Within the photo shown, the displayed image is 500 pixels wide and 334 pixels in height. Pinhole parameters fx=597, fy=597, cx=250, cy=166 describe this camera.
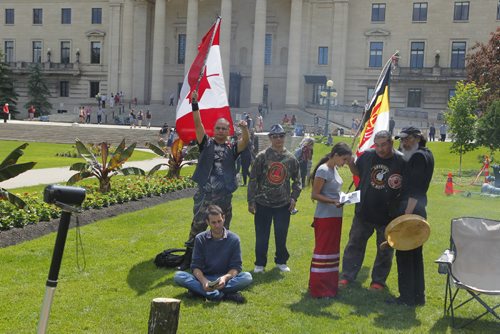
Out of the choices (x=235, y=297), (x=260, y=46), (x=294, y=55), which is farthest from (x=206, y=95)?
(x=294, y=55)

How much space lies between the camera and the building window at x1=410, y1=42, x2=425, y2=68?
194ft

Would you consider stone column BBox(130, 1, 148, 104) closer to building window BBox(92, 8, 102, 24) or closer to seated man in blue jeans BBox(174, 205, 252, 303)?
building window BBox(92, 8, 102, 24)

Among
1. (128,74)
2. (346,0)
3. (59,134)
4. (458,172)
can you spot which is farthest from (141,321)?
(128,74)

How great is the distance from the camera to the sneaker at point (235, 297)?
7.03m

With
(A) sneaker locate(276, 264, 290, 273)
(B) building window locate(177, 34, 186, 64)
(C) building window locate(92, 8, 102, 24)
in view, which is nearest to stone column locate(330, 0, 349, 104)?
(B) building window locate(177, 34, 186, 64)

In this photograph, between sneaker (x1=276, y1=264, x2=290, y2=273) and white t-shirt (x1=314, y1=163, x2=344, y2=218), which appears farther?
sneaker (x1=276, y1=264, x2=290, y2=273)

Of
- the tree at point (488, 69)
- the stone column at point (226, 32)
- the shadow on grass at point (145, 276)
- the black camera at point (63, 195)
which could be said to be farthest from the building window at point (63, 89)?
the black camera at point (63, 195)

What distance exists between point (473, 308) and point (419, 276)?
2.50 ft

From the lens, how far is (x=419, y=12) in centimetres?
5922

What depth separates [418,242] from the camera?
689 centimetres

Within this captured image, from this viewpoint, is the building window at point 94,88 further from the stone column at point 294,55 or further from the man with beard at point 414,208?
the man with beard at point 414,208

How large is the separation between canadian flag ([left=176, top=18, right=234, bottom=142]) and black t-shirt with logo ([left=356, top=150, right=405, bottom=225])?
280cm

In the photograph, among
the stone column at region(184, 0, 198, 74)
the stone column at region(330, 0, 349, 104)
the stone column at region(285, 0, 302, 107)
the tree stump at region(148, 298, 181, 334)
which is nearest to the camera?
the tree stump at region(148, 298, 181, 334)

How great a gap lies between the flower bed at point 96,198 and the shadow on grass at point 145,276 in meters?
1.57
